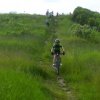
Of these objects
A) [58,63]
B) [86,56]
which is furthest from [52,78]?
[86,56]

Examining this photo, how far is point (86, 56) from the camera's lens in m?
21.5

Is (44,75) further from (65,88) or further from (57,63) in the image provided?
(57,63)

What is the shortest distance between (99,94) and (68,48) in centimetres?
1133

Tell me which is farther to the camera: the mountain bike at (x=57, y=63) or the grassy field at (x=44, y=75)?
the mountain bike at (x=57, y=63)

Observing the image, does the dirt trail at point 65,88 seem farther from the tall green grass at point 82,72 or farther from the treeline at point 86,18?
the treeline at point 86,18

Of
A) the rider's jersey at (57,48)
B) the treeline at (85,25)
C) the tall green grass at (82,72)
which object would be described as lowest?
the treeline at (85,25)

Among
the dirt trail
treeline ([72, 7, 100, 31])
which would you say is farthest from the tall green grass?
treeline ([72, 7, 100, 31])

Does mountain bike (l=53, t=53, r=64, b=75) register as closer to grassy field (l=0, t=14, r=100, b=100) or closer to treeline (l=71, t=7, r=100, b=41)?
grassy field (l=0, t=14, r=100, b=100)

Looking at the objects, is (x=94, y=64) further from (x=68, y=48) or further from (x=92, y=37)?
(x=92, y=37)

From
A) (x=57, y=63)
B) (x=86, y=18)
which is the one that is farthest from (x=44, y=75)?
(x=86, y=18)

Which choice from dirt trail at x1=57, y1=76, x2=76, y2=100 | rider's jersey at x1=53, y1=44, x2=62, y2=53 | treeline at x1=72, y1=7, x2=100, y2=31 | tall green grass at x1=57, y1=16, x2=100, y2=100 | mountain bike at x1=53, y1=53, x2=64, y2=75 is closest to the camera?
dirt trail at x1=57, y1=76, x2=76, y2=100

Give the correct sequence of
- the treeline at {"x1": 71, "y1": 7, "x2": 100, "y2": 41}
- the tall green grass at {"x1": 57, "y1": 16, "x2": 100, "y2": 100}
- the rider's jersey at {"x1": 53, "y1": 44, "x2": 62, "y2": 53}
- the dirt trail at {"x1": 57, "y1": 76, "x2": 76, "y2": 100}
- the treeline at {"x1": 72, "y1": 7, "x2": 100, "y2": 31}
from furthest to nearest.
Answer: the treeline at {"x1": 72, "y1": 7, "x2": 100, "y2": 31}
the treeline at {"x1": 71, "y1": 7, "x2": 100, "y2": 41}
the rider's jersey at {"x1": 53, "y1": 44, "x2": 62, "y2": 53}
the tall green grass at {"x1": 57, "y1": 16, "x2": 100, "y2": 100}
the dirt trail at {"x1": 57, "y1": 76, "x2": 76, "y2": 100}

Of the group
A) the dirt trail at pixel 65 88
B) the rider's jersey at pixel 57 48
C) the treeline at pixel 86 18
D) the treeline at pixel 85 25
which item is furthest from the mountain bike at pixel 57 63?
the treeline at pixel 86 18

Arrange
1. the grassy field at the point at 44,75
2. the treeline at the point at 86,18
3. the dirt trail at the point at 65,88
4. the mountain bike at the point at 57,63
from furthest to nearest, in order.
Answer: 1. the treeline at the point at 86,18
2. the mountain bike at the point at 57,63
3. the dirt trail at the point at 65,88
4. the grassy field at the point at 44,75
